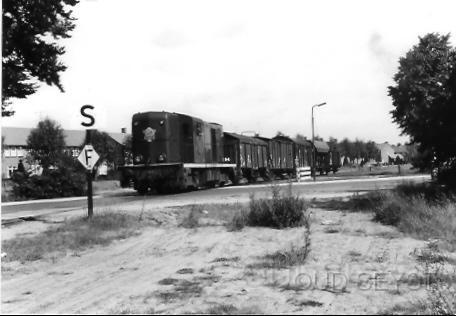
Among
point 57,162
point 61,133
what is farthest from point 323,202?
point 61,133

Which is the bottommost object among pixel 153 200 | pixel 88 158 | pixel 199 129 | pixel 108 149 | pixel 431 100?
pixel 153 200

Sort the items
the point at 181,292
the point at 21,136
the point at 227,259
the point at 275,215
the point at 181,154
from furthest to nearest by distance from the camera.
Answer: the point at 21,136 < the point at 181,154 < the point at 275,215 < the point at 227,259 < the point at 181,292

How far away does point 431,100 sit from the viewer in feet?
45.5

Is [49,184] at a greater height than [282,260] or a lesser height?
greater

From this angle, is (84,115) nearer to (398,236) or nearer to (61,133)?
(398,236)

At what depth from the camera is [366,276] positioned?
20.1 feet

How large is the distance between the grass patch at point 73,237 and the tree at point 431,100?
28.0ft

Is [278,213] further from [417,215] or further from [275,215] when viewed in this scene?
[417,215]

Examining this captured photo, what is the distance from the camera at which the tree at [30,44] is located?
11.7 meters

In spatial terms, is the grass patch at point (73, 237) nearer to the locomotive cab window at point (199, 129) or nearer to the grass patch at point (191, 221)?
the grass patch at point (191, 221)

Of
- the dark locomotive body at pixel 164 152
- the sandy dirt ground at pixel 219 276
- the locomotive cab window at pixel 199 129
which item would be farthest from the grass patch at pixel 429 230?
the locomotive cab window at pixel 199 129

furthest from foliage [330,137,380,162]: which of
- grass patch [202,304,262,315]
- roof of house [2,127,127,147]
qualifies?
grass patch [202,304,262,315]

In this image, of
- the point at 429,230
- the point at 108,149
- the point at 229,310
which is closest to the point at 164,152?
the point at 429,230

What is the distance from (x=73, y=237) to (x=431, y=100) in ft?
33.6
